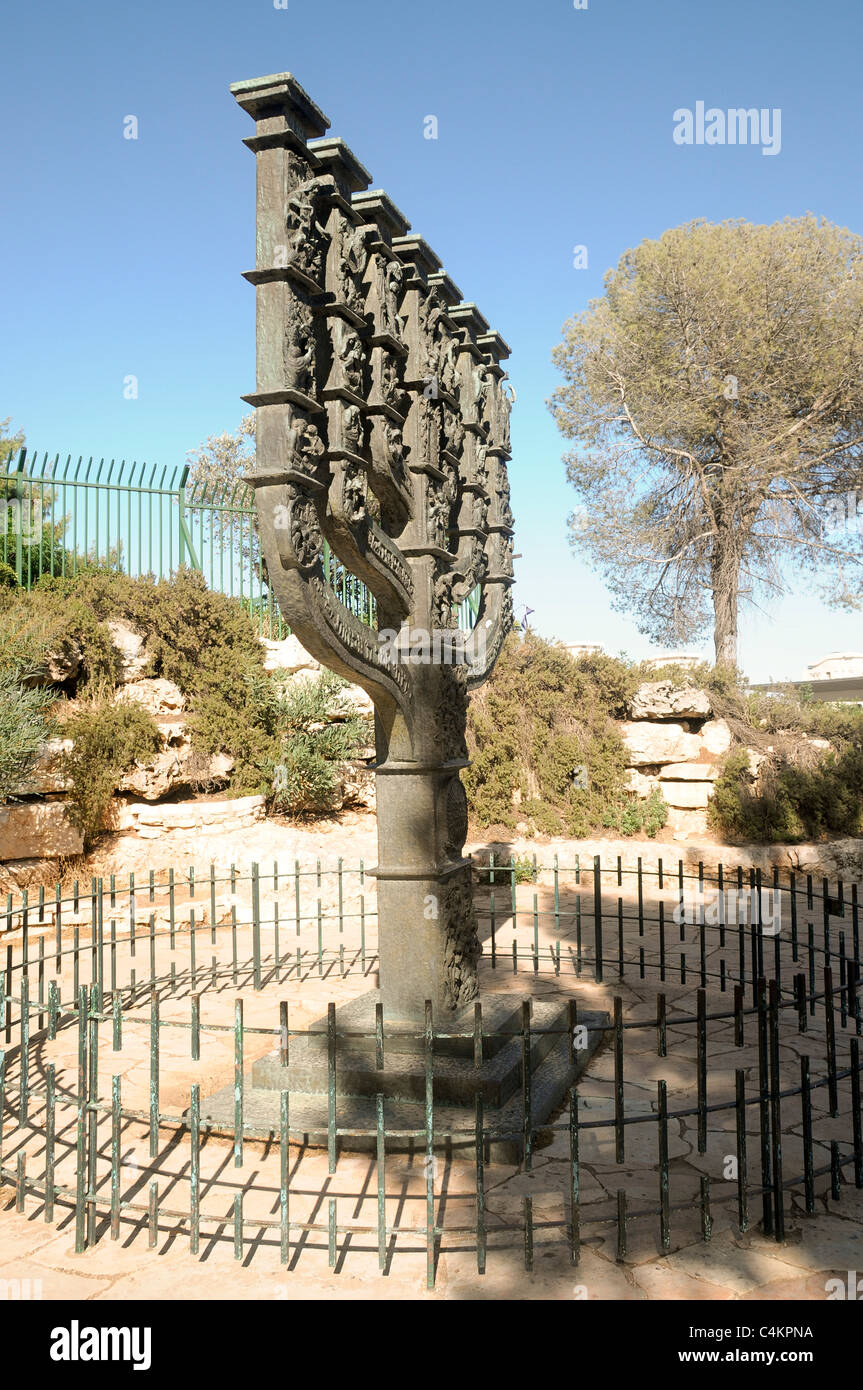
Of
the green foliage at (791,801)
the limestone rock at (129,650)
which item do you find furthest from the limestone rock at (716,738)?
the limestone rock at (129,650)

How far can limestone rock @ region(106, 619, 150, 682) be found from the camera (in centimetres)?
1078

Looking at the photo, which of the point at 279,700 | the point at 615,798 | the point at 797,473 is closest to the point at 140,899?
the point at 279,700

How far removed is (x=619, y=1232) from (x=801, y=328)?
15.4 m

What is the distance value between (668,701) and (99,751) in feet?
23.8

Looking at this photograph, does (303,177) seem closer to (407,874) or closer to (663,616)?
(407,874)

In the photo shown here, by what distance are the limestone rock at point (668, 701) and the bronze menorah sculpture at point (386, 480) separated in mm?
6755

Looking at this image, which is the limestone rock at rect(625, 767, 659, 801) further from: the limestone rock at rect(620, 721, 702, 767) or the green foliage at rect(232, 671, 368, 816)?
the green foliage at rect(232, 671, 368, 816)

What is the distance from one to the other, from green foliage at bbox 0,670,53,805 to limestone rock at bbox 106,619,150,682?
5.57ft

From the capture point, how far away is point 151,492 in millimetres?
11992

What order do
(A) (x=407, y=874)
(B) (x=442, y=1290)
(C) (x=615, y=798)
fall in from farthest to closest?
(C) (x=615, y=798) < (A) (x=407, y=874) < (B) (x=442, y=1290)

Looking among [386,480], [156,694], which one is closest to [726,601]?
[156,694]

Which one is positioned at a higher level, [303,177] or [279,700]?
[303,177]

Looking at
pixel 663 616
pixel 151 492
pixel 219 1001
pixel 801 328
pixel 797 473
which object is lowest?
pixel 219 1001

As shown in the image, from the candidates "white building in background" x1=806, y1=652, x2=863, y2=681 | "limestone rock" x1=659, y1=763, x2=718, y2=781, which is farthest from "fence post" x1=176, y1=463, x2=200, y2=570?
"white building in background" x1=806, y1=652, x2=863, y2=681
